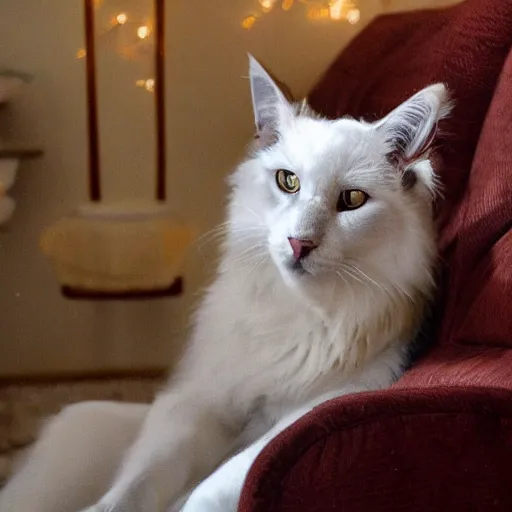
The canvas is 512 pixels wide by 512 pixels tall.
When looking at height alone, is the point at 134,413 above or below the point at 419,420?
below

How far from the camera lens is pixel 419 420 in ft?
1.99

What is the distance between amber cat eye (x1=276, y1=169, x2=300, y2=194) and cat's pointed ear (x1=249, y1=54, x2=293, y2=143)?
0.11m

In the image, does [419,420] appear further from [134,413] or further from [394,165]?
[134,413]

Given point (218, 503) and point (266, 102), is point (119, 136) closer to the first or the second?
point (266, 102)

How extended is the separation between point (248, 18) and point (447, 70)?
0.73 meters

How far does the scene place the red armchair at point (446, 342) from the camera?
583 mm

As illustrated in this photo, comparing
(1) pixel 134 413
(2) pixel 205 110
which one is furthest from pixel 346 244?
(2) pixel 205 110

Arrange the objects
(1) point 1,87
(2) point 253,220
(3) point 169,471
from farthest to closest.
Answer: (1) point 1,87 < (2) point 253,220 < (3) point 169,471

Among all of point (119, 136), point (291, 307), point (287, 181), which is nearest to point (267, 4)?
point (119, 136)

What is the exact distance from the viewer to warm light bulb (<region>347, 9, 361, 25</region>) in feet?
5.74

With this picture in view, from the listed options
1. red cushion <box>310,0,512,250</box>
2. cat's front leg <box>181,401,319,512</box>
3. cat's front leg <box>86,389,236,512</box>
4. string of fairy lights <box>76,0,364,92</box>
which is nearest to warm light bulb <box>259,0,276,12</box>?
string of fairy lights <box>76,0,364,92</box>

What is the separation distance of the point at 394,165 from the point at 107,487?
678 mm

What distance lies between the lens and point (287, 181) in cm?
99

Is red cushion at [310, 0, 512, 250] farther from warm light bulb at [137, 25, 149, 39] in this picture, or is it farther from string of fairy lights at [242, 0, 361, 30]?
warm light bulb at [137, 25, 149, 39]
